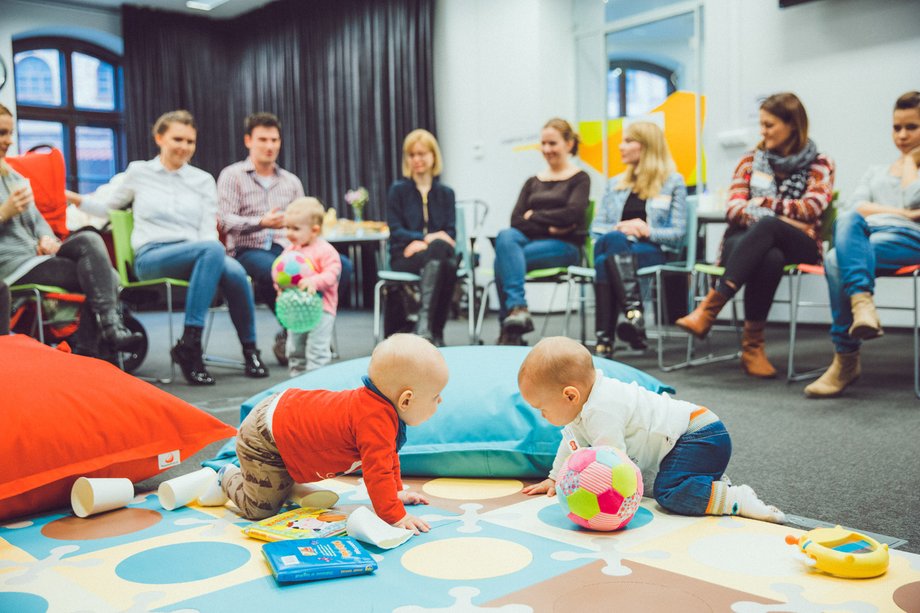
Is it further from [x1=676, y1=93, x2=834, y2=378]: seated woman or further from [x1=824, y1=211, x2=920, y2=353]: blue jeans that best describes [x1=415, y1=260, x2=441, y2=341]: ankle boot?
[x1=824, y1=211, x2=920, y2=353]: blue jeans

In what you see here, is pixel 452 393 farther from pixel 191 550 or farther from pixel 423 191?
pixel 423 191

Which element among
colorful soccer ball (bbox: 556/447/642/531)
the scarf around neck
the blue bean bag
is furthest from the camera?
the scarf around neck

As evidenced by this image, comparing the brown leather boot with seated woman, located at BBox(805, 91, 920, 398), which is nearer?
seated woman, located at BBox(805, 91, 920, 398)

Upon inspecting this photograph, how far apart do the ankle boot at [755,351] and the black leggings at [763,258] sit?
4 cm

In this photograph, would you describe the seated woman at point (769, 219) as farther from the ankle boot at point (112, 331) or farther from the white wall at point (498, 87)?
the white wall at point (498, 87)

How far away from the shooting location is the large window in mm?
8562

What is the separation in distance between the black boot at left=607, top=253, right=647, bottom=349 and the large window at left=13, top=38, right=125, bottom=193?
7044mm

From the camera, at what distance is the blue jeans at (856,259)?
2.78 m

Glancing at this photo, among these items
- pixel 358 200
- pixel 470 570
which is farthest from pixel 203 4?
pixel 470 570

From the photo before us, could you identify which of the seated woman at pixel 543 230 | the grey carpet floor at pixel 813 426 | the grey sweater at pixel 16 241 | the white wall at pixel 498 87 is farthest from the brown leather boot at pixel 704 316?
the white wall at pixel 498 87

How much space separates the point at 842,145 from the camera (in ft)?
16.1

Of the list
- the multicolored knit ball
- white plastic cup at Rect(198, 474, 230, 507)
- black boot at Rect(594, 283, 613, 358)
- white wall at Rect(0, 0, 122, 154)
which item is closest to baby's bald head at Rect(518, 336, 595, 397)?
white plastic cup at Rect(198, 474, 230, 507)

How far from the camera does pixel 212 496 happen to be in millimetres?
1693

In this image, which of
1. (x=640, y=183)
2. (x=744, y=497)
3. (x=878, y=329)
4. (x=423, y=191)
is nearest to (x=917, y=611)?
(x=744, y=497)
